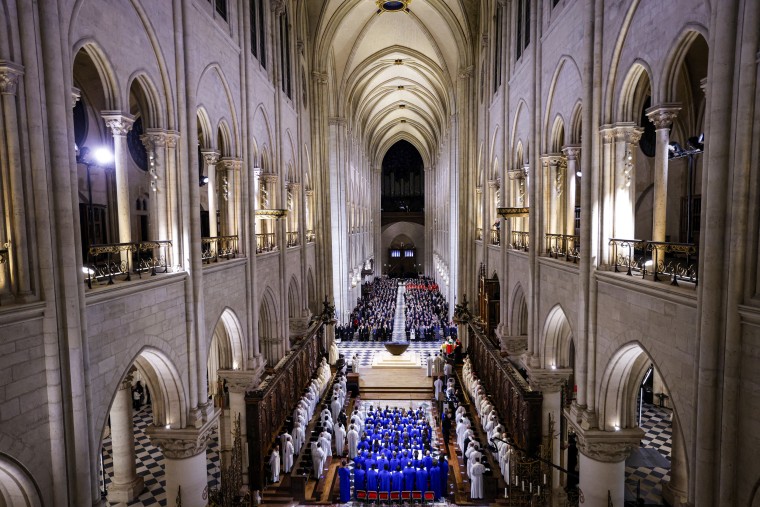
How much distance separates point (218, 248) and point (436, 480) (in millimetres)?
8161

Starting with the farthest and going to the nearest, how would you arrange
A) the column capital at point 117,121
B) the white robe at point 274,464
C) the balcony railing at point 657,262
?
the white robe at point 274,464 < the column capital at point 117,121 < the balcony railing at point 657,262

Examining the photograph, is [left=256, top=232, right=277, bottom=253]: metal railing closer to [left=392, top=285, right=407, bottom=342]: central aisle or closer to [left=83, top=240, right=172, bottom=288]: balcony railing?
[left=83, top=240, right=172, bottom=288]: balcony railing

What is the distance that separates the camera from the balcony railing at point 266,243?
A: 47.4 ft

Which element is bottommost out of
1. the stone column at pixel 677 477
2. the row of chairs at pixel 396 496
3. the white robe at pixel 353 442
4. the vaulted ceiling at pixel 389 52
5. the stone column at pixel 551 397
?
the row of chairs at pixel 396 496

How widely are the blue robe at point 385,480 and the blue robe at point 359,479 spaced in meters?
0.45

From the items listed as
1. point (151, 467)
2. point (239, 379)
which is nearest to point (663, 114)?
point (239, 379)

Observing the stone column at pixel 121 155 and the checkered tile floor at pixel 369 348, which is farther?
the checkered tile floor at pixel 369 348

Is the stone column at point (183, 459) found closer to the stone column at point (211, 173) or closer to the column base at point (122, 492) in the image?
the column base at point (122, 492)

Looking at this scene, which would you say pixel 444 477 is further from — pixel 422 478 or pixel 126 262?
pixel 126 262

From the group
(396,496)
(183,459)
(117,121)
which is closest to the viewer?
(117,121)

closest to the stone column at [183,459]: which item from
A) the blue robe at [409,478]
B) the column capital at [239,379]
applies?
Answer: the column capital at [239,379]

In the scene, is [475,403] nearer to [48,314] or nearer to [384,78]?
[48,314]

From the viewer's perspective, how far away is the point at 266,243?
15.2 metres

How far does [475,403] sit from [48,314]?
15539 millimetres
